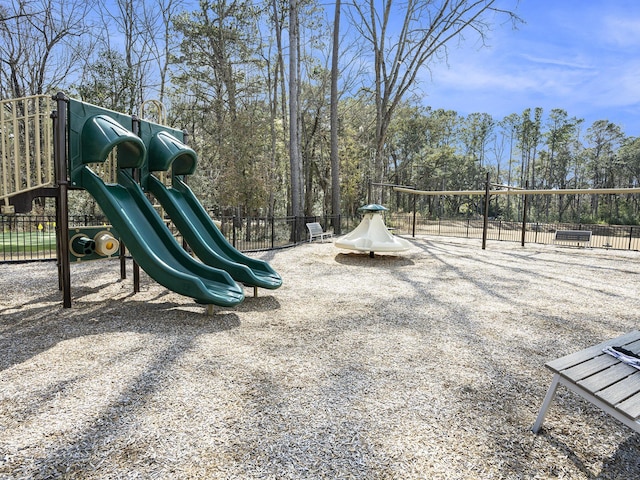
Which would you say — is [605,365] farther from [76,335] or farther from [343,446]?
[76,335]

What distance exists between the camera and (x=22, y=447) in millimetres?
2113

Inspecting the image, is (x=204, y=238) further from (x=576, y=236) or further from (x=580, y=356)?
(x=576, y=236)

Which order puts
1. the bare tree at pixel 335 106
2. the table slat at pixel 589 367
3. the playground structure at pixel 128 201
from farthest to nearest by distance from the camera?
the bare tree at pixel 335 106
the playground structure at pixel 128 201
the table slat at pixel 589 367

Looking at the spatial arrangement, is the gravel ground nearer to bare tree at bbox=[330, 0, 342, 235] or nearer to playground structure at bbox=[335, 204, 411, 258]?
playground structure at bbox=[335, 204, 411, 258]

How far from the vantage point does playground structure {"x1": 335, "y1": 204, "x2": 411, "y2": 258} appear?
9.77 metres

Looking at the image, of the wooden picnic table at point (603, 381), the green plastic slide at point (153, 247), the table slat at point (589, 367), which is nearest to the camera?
the wooden picnic table at point (603, 381)

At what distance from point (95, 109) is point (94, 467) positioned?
4.45m

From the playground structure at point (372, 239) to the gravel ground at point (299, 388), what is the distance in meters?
3.76

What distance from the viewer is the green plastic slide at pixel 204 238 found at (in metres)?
5.32

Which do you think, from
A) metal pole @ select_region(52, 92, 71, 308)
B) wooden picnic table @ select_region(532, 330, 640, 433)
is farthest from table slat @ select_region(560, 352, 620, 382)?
metal pole @ select_region(52, 92, 71, 308)

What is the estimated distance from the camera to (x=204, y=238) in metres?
5.77

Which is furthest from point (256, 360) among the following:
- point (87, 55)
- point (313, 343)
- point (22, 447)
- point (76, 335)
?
point (87, 55)

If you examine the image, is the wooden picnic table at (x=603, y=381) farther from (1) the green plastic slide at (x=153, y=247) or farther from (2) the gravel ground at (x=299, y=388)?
(1) the green plastic slide at (x=153, y=247)

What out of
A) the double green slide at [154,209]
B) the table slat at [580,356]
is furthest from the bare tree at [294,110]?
the table slat at [580,356]
